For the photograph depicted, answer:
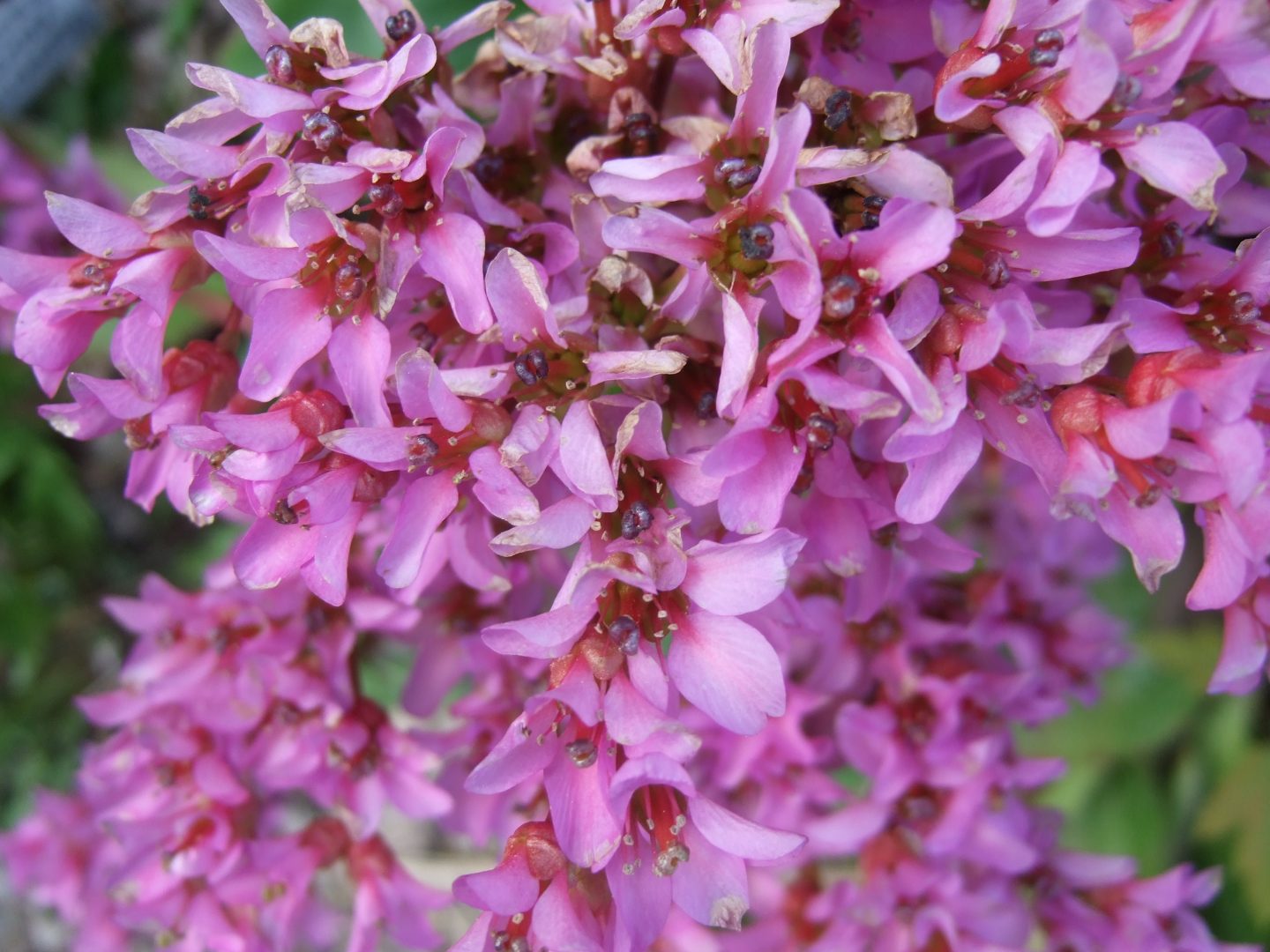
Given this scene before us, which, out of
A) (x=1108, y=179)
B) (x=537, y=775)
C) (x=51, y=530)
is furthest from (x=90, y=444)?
(x=1108, y=179)

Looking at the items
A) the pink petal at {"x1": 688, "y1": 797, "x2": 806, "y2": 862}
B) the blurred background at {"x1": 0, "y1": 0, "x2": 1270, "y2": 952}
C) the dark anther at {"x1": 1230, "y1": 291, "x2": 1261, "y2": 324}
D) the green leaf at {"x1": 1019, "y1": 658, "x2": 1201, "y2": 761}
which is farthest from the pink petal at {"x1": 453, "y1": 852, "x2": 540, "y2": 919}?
the green leaf at {"x1": 1019, "y1": 658, "x2": 1201, "y2": 761}

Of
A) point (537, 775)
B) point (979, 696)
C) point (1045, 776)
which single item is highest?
point (537, 775)

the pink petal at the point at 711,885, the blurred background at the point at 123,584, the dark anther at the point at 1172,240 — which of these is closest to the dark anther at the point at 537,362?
the pink petal at the point at 711,885

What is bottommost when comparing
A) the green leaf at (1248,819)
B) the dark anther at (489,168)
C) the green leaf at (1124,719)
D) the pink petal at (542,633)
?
the green leaf at (1248,819)

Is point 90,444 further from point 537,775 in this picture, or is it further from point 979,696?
point 979,696

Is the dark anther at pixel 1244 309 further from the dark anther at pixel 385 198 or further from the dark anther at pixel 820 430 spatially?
the dark anther at pixel 385 198

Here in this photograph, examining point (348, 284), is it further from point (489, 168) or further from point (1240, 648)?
A: point (1240, 648)
